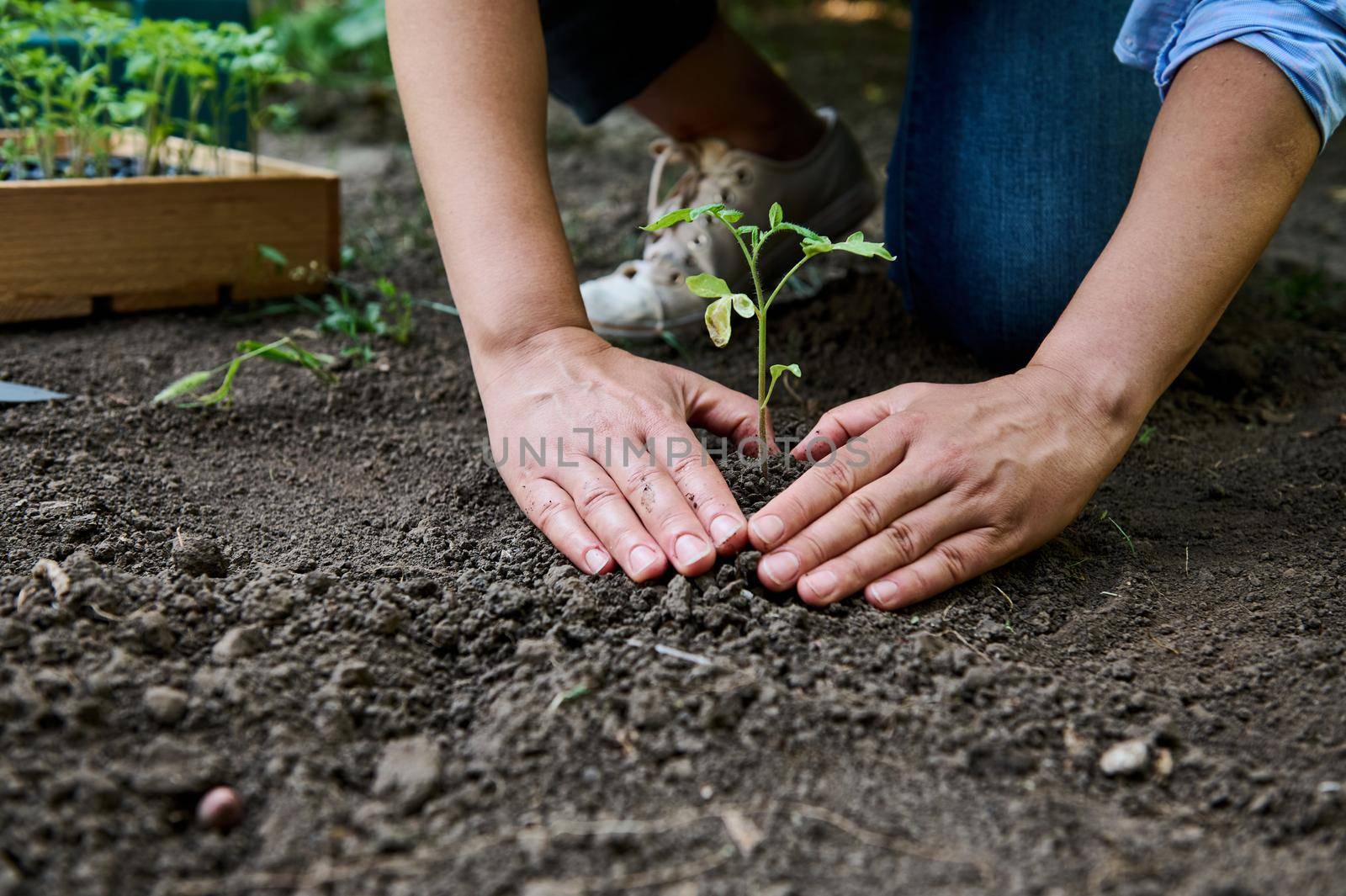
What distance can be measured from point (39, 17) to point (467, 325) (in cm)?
162

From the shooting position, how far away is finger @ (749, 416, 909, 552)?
4.59 ft

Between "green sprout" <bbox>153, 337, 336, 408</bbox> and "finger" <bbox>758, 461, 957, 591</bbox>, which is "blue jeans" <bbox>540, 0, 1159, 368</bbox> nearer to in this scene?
"finger" <bbox>758, 461, 957, 591</bbox>

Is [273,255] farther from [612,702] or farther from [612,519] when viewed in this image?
[612,702]

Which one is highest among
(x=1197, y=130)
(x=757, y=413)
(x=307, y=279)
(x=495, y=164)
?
(x=1197, y=130)

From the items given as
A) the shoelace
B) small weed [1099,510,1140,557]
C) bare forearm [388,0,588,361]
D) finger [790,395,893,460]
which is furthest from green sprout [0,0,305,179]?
small weed [1099,510,1140,557]

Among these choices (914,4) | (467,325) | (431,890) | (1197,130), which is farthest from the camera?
(914,4)

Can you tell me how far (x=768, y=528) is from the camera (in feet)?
4.56

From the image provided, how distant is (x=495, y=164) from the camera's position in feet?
5.83

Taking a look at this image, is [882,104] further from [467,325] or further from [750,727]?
[750,727]

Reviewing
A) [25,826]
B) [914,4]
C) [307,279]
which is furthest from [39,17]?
[25,826]

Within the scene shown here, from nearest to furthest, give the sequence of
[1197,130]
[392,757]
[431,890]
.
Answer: [431,890]
[392,757]
[1197,130]

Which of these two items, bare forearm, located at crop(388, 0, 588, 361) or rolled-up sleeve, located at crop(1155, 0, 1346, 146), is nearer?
rolled-up sleeve, located at crop(1155, 0, 1346, 146)

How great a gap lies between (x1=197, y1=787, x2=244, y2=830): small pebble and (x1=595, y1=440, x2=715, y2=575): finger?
1.92 feet

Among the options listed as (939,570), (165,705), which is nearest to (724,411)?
(939,570)
